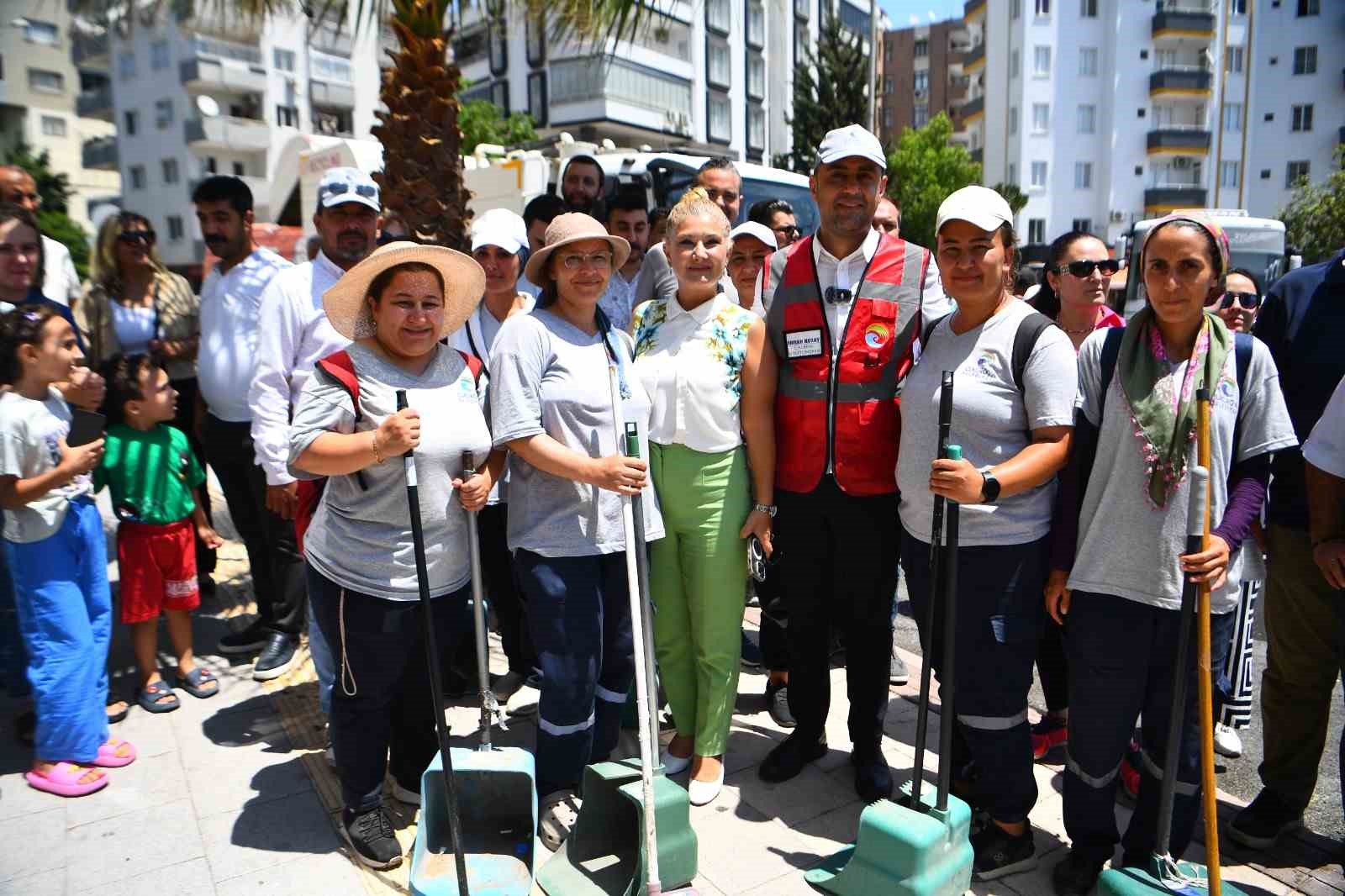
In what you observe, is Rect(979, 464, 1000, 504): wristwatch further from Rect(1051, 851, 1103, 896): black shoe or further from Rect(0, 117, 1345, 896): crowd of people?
Rect(1051, 851, 1103, 896): black shoe

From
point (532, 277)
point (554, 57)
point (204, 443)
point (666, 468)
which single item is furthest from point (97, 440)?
point (554, 57)

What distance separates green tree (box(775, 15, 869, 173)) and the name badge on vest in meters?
27.5

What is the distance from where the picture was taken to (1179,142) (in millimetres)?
44594

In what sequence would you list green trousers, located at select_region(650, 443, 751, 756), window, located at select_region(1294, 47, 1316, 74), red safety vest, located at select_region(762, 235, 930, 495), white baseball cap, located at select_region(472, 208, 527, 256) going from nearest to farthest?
red safety vest, located at select_region(762, 235, 930, 495)
green trousers, located at select_region(650, 443, 751, 756)
white baseball cap, located at select_region(472, 208, 527, 256)
window, located at select_region(1294, 47, 1316, 74)

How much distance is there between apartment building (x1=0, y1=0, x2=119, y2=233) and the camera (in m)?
44.7

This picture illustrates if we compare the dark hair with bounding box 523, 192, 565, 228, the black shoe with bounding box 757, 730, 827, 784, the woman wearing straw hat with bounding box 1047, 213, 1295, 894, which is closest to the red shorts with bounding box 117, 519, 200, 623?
the dark hair with bounding box 523, 192, 565, 228

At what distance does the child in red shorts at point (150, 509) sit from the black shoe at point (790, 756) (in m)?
2.78

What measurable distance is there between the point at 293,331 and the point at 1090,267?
3689 millimetres

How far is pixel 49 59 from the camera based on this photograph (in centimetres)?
4656

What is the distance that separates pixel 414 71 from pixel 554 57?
1432 inches

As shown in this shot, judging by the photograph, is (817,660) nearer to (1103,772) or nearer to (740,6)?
(1103,772)

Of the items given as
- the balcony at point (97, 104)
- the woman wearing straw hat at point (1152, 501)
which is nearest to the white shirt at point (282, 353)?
the woman wearing straw hat at point (1152, 501)

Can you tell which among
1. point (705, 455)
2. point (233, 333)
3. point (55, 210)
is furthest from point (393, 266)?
point (55, 210)

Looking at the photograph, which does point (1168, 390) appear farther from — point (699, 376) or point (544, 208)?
point (544, 208)
